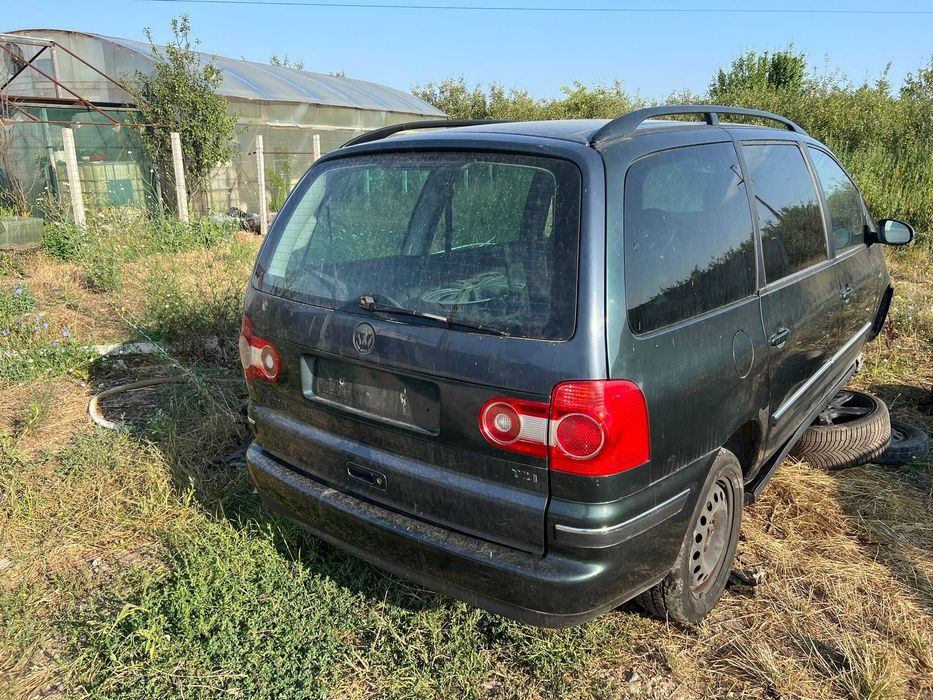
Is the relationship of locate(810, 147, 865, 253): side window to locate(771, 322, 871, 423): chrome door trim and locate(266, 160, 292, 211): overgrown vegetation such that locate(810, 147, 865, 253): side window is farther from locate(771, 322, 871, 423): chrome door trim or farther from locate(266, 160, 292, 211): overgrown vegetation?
locate(266, 160, 292, 211): overgrown vegetation

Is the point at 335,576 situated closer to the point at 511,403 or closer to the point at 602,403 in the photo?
the point at 511,403

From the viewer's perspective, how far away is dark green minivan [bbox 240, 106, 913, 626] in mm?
2012

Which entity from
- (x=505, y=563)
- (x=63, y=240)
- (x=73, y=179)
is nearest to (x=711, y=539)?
(x=505, y=563)

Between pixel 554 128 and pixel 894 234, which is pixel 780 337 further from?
pixel 894 234

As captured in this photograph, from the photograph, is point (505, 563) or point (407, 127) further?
point (407, 127)

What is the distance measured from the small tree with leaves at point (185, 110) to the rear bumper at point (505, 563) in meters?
11.7

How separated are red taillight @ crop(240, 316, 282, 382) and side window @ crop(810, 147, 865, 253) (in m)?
2.96

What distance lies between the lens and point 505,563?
2.08m

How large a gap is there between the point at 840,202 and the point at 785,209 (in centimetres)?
105

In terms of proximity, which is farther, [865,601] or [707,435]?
[865,601]

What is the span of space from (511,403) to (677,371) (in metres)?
0.58

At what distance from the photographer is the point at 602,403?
1.95 metres

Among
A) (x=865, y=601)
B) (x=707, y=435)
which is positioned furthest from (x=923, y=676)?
(x=707, y=435)

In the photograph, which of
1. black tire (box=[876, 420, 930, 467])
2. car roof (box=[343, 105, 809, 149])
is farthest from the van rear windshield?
black tire (box=[876, 420, 930, 467])
